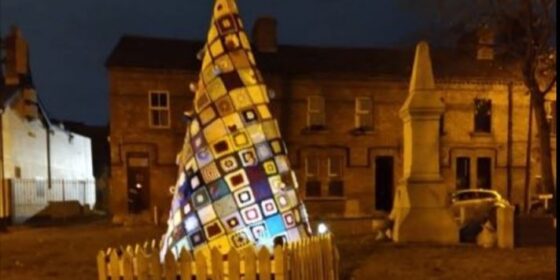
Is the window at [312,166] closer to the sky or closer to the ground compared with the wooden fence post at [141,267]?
closer to the ground

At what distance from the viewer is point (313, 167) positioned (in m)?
31.3

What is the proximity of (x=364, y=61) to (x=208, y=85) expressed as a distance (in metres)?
26.5

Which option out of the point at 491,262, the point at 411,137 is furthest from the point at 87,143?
the point at 491,262

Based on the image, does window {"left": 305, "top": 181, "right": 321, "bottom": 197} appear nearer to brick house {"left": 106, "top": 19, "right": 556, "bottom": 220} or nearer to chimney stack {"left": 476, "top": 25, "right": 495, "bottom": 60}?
brick house {"left": 106, "top": 19, "right": 556, "bottom": 220}

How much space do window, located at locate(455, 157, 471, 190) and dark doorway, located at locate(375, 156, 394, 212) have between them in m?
3.42

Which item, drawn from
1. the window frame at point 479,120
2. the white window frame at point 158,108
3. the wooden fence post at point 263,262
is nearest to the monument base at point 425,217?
the wooden fence post at point 263,262

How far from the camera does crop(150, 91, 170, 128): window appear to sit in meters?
29.4

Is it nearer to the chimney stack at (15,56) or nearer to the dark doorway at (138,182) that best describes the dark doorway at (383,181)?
the dark doorway at (138,182)

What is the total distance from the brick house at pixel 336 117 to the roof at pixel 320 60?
0.17ft

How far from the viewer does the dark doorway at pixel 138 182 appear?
2916 cm

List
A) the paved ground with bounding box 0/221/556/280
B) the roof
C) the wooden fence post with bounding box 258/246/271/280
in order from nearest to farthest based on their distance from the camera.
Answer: the wooden fence post with bounding box 258/246/271/280, the paved ground with bounding box 0/221/556/280, the roof

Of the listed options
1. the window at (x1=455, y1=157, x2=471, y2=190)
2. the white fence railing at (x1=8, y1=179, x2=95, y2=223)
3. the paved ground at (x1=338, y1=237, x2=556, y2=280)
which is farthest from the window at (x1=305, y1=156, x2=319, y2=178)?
the paved ground at (x1=338, y1=237, x2=556, y2=280)

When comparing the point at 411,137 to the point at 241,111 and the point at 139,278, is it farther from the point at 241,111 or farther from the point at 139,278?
the point at 139,278

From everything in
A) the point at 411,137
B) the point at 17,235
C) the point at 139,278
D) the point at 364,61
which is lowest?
the point at 17,235
